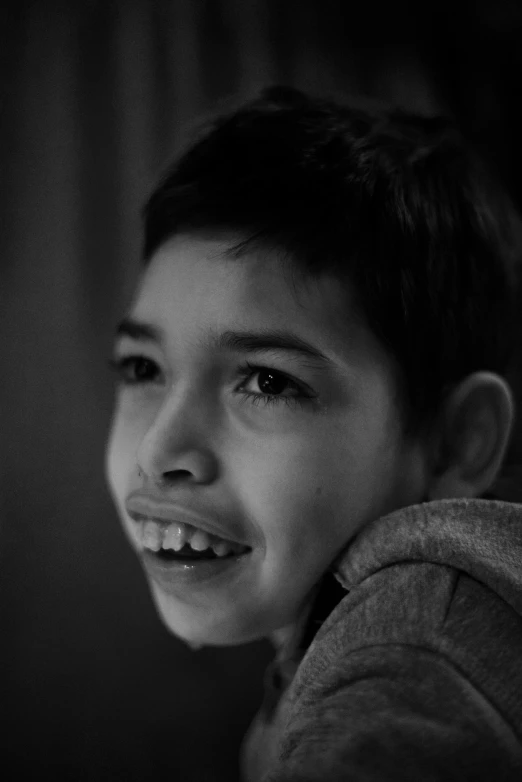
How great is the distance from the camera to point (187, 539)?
25.3 inches

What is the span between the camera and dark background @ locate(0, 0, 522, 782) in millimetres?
749

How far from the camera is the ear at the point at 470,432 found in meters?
0.70

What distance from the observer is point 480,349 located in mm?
753

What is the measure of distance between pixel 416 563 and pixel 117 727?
508 mm

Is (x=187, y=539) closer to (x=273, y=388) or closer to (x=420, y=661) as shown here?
(x=273, y=388)

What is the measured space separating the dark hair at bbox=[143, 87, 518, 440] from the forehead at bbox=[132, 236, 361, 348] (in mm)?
15

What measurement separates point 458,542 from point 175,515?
24 centimetres

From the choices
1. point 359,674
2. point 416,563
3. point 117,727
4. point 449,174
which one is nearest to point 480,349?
point 449,174

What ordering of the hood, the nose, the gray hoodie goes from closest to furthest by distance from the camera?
the gray hoodie, the hood, the nose

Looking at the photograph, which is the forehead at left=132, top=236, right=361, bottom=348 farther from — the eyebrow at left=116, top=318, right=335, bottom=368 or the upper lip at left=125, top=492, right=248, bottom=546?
the upper lip at left=125, top=492, right=248, bottom=546

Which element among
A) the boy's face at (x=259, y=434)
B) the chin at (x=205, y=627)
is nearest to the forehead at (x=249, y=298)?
the boy's face at (x=259, y=434)

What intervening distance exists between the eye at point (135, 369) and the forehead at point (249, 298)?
0.09 metres

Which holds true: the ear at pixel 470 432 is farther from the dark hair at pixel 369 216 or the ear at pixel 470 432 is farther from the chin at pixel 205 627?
the chin at pixel 205 627

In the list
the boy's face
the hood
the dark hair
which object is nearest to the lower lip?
the boy's face
